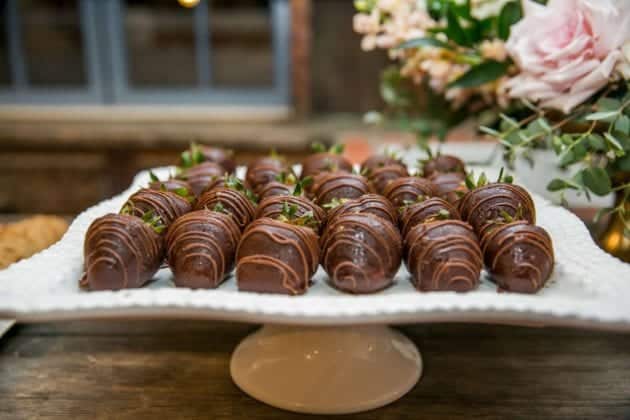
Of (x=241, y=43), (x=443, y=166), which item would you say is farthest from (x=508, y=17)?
(x=241, y=43)

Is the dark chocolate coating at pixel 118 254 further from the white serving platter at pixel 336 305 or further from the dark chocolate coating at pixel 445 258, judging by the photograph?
the dark chocolate coating at pixel 445 258

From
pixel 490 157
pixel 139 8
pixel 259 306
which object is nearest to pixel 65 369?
pixel 259 306

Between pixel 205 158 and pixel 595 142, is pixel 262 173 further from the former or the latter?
pixel 595 142

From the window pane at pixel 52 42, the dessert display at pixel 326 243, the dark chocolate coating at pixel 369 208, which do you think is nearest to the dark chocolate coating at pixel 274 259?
the dessert display at pixel 326 243

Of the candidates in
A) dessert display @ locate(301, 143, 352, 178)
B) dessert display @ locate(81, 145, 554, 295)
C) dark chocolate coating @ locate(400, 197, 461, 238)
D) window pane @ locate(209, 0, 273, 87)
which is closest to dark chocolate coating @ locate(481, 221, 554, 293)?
dessert display @ locate(81, 145, 554, 295)

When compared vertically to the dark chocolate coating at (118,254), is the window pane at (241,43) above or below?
above

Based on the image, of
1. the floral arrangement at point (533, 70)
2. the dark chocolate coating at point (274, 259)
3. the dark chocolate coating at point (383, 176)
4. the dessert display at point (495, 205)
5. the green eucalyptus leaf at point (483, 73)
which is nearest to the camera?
the dark chocolate coating at point (274, 259)
